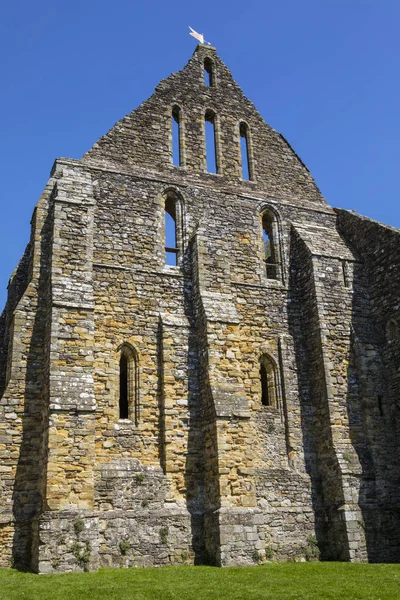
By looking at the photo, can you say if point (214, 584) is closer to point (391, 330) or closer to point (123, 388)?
point (123, 388)

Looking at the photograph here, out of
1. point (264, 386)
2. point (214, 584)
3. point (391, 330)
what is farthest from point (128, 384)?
point (391, 330)

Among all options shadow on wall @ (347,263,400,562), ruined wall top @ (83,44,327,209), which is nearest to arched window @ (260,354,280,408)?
shadow on wall @ (347,263,400,562)

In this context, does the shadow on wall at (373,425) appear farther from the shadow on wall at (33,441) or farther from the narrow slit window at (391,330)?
the shadow on wall at (33,441)

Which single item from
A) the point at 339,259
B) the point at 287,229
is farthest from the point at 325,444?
the point at 287,229

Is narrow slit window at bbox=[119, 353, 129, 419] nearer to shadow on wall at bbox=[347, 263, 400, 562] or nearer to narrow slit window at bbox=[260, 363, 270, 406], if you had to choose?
narrow slit window at bbox=[260, 363, 270, 406]

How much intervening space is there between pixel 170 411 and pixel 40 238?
5861mm

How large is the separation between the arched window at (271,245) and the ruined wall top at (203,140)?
86 cm

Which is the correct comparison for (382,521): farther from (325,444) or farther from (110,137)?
(110,137)

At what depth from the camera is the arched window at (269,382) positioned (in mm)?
17800

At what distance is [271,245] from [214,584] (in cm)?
1136

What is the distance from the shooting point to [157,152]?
776 inches

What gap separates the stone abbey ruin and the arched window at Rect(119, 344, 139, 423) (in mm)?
59

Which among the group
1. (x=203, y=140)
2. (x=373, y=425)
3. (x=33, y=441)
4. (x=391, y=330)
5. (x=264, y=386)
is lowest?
(x=33, y=441)

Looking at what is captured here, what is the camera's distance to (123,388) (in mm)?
16594
